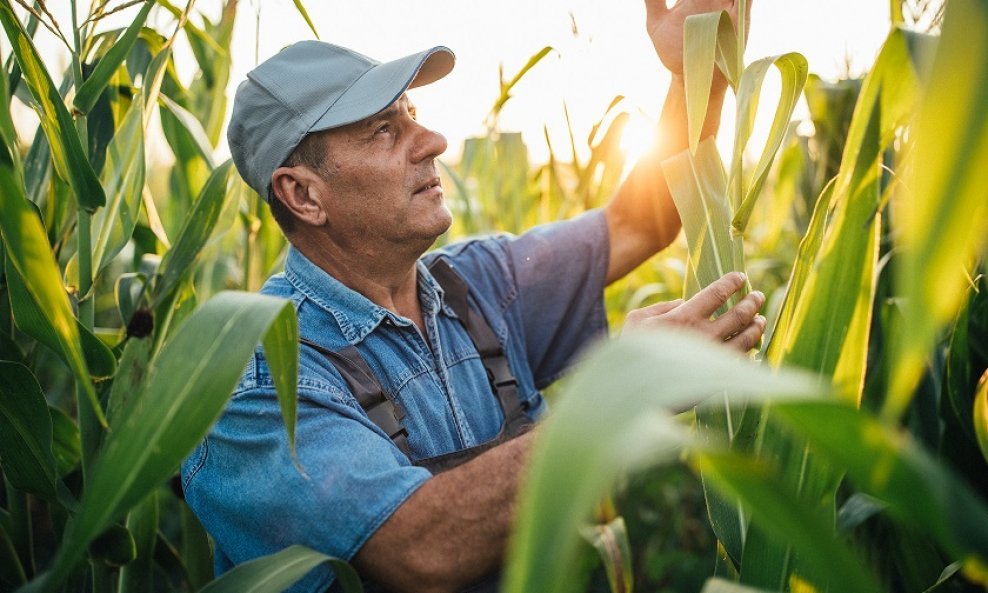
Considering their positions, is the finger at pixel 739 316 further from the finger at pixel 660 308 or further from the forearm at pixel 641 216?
the forearm at pixel 641 216

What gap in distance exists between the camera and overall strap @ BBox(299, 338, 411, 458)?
1.08m

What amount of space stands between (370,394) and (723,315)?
1.62ft

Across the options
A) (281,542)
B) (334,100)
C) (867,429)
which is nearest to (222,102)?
(334,100)

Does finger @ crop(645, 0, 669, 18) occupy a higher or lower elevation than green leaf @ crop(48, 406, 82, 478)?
higher

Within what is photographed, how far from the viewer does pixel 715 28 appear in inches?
28.8

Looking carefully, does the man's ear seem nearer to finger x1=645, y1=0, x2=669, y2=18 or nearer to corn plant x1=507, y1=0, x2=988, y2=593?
finger x1=645, y1=0, x2=669, y2=18

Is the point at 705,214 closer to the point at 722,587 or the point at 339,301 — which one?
the point at 722,587

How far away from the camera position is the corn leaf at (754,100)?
68cm

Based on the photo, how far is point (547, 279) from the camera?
146 centimetres

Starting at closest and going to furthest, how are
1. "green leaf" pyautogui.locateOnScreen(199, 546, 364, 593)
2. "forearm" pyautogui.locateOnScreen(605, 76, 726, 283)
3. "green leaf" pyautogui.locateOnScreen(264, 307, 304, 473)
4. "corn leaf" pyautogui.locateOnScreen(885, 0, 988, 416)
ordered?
"corn leaf" pyautogui.locateOnScreen(885, 0, 988, 416)
"green leaf" pyautogui.locateOnScreen(264, 307, 304, 473)
"green leaf" pyautogui.locateOnScreen(199, 546, 364, 593)
"forearm" pyautogui.locateOnScreen(605, 76, 726, 283)

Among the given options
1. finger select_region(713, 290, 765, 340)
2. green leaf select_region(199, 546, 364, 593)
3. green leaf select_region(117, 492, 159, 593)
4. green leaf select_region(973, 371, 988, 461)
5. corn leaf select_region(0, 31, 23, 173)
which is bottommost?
green leaf select_region(117, 492, 159, 593)

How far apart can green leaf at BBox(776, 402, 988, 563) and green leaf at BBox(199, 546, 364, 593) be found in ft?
1.64

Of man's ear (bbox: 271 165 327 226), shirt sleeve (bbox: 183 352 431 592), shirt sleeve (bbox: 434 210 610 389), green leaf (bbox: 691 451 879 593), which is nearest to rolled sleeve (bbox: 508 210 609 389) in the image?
shirt sleeve (bbox: 434 210 610 389)

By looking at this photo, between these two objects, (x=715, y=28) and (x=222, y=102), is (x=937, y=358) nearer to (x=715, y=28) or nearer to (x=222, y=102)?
(x=715, y=28)
